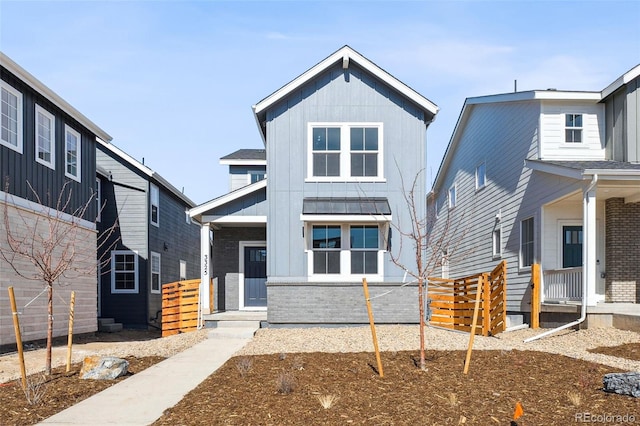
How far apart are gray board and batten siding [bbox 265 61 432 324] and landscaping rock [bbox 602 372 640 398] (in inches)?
356

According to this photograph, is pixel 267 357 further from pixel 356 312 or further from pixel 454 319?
pixel 454 319

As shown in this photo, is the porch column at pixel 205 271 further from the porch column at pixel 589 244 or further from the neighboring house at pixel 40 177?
the porch column at pixel 589 244

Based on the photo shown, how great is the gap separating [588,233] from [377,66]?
6996mm

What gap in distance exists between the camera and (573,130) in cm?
1847

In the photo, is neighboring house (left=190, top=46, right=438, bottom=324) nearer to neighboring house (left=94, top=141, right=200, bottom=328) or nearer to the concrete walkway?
the concrete walkway

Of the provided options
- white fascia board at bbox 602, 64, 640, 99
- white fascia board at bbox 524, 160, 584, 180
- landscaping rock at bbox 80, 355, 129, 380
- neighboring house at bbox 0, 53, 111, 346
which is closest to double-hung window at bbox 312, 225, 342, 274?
white fascia board at bbox 524, 160, 584, 180

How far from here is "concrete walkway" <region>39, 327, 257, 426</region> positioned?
23.7ft

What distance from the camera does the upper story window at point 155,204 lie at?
84.9 ft

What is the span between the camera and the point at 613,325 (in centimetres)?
1450

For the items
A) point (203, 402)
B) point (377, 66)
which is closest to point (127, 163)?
point (377, 66)

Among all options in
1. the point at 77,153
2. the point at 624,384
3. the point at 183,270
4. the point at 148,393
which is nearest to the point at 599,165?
the point at 624,384

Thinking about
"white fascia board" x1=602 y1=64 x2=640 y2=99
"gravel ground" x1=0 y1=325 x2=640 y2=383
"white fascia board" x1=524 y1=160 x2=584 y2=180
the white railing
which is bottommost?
"gravel ground" x1=0 y1=325 x2=640 y2=383

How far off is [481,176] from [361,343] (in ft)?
41.4

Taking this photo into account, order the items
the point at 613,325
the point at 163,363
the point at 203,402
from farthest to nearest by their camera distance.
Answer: the point at 613,325, the point at 163,363, the point at 203,402
